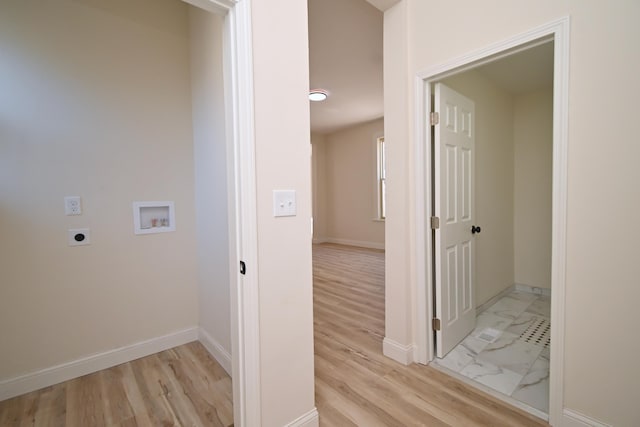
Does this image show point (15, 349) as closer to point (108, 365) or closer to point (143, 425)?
point (108, 365)

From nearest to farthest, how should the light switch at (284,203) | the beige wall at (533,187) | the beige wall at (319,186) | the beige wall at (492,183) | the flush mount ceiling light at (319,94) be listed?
the light switch at (284,203) → the beige wall at (492,183) → the beige wall at (533,187) → the flush mount ceiling light at (319,94) → the beige wall at (319,186)

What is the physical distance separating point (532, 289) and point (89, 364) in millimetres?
4701

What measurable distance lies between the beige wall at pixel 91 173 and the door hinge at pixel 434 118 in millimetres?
2029

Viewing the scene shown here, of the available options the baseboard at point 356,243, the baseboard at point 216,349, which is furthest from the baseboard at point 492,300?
the baseboard at point 356,243

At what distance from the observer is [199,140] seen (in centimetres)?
232

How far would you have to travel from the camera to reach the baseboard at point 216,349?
199 cm

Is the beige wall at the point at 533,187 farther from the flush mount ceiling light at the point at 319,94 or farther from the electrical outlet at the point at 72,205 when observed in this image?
the electrical outlet at the point at 72,205

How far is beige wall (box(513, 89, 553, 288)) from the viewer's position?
3334 millimetres

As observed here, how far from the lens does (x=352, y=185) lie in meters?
7.14

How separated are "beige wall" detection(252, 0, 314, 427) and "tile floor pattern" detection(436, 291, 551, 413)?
1281 millimetres

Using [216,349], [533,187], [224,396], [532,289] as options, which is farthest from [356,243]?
[224,396]

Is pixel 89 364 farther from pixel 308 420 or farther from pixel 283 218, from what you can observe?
pixel 283 218

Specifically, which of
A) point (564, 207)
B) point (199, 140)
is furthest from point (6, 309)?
point (564, 207)

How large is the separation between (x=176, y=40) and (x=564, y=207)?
120 inches
